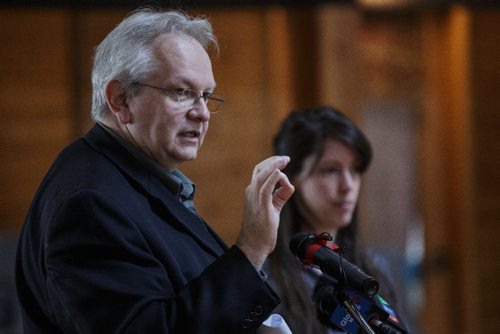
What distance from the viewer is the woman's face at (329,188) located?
2.31 metres

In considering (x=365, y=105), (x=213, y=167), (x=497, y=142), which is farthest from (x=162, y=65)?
(x=497, y=142)

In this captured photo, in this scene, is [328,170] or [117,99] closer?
[117,99]

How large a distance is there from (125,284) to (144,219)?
0.58ft

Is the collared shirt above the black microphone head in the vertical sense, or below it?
above

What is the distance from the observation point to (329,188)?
231cm

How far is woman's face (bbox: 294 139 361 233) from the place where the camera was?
7.59 feet

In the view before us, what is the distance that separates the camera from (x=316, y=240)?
152 cm

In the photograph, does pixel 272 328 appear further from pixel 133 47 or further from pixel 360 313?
pixel 133 47

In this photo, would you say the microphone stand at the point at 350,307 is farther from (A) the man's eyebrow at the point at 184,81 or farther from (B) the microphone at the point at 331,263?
(A) the man's eyebrow at the point at 184,81

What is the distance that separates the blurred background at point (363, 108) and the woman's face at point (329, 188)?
6.02 feet

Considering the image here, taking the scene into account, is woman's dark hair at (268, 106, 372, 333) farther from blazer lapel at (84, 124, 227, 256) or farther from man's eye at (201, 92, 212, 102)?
man's eye at (201, 92, 212, 102)

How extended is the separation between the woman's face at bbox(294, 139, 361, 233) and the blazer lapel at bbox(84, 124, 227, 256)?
76 cm

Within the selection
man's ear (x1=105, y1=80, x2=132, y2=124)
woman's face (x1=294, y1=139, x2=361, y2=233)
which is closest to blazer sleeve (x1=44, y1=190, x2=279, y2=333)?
man's ear (x1=105, y1=80, x2=132, y2=124)

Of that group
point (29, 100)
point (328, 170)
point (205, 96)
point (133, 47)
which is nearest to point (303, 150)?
point (328, 170)
